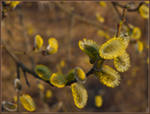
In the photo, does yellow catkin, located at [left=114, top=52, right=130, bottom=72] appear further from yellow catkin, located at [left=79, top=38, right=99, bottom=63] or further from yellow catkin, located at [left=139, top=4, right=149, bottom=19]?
yellow catkin, located at [left=139, top=4, right=149, bottom=19]

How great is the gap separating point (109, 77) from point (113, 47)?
11 cm

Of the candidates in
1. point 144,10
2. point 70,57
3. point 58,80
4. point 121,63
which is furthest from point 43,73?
point 70,57

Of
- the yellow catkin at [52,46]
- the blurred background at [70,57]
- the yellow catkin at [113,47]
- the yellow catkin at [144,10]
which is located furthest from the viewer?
the blurred background at [70,57]

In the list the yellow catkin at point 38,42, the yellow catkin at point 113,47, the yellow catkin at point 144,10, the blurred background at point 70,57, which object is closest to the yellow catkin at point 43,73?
the yellow catkin at point 38,42

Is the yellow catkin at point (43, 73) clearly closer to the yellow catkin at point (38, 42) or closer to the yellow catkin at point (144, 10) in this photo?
the yellow catkin at point (38, 42)

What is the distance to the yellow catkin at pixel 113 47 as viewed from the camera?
1.76ft

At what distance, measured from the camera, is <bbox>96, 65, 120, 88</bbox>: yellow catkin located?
0.59 m

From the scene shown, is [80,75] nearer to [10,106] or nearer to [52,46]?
[52,46]

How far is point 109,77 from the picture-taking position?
1.93ft

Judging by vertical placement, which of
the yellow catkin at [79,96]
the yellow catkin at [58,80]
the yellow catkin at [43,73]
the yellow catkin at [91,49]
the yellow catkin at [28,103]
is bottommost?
the yellow catkin at [28,103]

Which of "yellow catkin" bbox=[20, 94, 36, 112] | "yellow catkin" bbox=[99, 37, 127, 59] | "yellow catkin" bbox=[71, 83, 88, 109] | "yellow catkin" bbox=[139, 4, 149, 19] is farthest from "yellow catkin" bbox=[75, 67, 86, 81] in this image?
"yellow catkin" bbox=[139, 4, 149, 19]

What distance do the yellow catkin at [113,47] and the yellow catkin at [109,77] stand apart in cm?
9

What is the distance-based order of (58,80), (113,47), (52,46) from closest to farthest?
(113,47)
(58,80)
(52,46)

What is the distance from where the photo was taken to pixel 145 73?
2770mm
